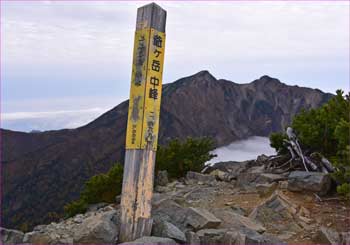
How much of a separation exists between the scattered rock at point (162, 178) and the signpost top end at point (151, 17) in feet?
21.8

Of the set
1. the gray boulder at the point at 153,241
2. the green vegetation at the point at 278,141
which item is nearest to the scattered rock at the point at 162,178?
the green vegetation at the point at 278,141

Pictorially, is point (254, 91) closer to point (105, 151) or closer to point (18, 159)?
point (105, 151)

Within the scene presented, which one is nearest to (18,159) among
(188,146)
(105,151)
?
(105,151)

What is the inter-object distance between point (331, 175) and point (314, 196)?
0.58m

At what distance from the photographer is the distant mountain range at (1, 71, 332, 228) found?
1586 cm

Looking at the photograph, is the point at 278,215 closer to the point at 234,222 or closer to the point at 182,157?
the point at 234,222

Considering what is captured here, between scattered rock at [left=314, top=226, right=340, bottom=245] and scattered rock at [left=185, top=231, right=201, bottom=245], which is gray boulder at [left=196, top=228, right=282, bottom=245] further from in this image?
scattered rock at [left=314, top=226, right=340, bottom=245]

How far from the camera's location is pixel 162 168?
1236 cm

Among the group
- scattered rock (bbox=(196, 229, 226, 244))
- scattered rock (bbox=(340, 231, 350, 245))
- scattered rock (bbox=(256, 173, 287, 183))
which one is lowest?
scattered rock (bbox=(340, 231, 350, 245))

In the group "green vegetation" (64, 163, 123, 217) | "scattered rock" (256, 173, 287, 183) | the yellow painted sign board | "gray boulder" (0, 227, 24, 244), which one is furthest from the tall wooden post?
"green vegetation" (64, 163, 123, 217)

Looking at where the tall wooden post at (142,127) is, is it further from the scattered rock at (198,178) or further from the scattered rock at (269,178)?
the scattered rock at (198,178)

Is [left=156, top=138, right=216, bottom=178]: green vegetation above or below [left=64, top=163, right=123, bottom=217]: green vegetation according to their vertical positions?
above

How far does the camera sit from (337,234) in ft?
20.3

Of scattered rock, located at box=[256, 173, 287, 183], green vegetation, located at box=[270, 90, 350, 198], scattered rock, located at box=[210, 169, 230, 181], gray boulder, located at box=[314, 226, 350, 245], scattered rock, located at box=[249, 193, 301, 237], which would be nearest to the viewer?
gray boulder, located at box=[314, 226, 350, 245]
